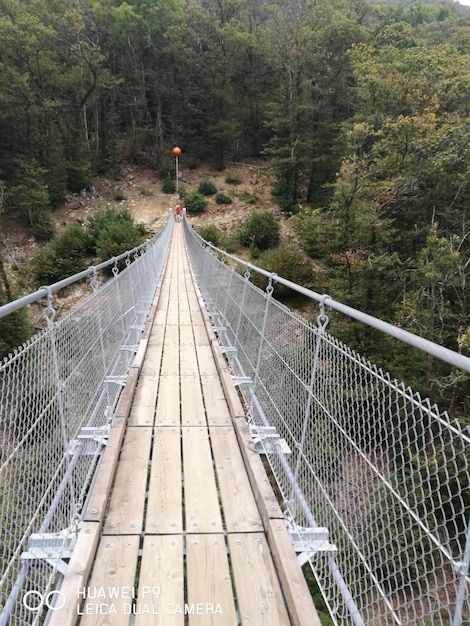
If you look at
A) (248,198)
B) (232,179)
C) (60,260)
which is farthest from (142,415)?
(232,179)

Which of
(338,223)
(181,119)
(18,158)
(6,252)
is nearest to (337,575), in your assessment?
(338,223)

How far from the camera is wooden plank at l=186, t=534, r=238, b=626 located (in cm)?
155

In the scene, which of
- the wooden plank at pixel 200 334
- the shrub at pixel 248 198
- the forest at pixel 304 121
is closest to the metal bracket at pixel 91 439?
the wooden plank at pixel 200 334

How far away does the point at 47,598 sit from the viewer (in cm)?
154

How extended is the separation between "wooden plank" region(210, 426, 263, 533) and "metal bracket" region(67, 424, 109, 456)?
0.72 meters

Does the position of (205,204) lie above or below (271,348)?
above

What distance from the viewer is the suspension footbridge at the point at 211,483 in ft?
4.85

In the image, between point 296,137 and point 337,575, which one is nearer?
point 337,575

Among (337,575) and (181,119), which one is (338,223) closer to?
(337,575)

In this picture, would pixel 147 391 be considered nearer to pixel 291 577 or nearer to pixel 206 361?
pixel 206 361

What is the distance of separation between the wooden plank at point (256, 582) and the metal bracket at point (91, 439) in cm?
106

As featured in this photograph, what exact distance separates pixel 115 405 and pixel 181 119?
115 feet

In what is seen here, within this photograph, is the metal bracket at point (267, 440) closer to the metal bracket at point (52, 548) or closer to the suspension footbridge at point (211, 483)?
the suspension footbridge at point (211, 483)

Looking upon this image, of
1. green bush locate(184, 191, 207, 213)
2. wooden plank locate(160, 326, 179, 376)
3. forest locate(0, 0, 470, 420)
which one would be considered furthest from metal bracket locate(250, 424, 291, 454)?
green bush locate(184, 191, 207, 213)
